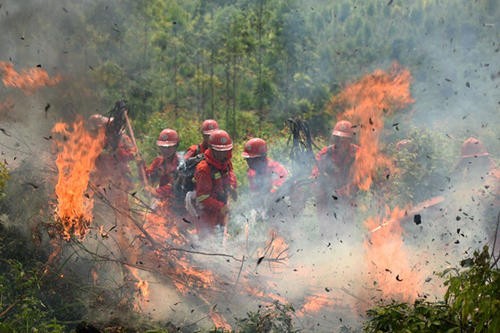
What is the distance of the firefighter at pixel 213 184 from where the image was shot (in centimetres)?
764

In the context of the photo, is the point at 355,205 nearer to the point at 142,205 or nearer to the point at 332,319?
the point at 332,319

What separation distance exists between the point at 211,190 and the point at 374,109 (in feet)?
10.7

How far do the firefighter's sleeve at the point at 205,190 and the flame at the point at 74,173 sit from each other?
1.42 m

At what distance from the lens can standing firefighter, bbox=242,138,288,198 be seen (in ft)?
26.9

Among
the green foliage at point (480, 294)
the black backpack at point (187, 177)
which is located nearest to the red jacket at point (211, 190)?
the black backpack at point (187, 177)

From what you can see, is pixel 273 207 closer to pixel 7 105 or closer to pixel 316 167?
pixel 316 167

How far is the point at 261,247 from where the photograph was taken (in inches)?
299

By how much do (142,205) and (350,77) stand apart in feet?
17.9

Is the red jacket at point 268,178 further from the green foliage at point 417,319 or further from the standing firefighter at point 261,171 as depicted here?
the green foliage at point 417,319

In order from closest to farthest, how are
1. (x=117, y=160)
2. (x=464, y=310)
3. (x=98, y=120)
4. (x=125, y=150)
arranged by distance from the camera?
(x=464, y=310), (x=98, y=120), (x=117, y=160), (x=125, y=150)

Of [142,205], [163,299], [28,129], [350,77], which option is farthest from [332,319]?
[350,77]

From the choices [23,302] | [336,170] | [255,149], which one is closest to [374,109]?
[336,170]

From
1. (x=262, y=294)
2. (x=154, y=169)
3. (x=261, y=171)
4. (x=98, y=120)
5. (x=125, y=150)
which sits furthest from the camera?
(x=154, y=169)

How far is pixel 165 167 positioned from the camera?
907 centimetres
